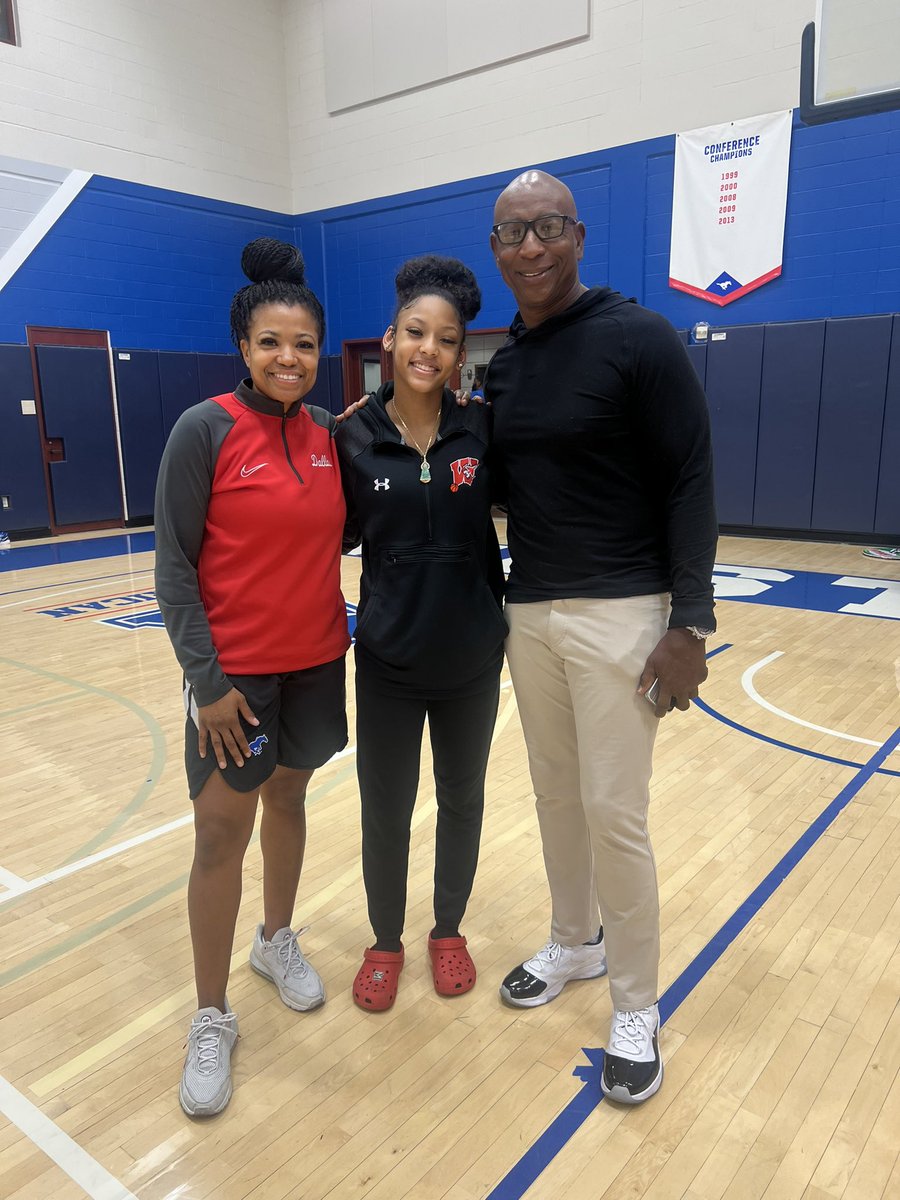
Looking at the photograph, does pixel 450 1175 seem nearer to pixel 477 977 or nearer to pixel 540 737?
pixel 477 977

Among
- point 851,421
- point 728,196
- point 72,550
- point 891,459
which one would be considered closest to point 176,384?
point 72,550

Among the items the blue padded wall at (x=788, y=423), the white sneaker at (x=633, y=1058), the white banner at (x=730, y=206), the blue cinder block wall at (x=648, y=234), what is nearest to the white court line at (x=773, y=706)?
the white sneaker at (x=633, y=1058)

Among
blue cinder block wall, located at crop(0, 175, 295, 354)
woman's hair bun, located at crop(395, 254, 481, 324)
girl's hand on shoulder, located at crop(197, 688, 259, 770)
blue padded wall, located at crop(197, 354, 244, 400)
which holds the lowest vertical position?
girl's hand on shoulder, located at crop(197, 688, 259, 770)

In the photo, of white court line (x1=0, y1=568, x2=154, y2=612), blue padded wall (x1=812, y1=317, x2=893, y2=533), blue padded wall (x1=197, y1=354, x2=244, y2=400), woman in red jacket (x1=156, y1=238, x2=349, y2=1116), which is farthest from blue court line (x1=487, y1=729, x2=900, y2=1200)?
blue padded wall (x1=197, y1=354, x2=244, y2=400)

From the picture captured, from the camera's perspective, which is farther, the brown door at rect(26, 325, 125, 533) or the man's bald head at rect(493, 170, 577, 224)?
the brown door at rect(26, 325, 125, 533)

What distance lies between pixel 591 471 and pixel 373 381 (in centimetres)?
1164

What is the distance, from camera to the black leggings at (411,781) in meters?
1.86

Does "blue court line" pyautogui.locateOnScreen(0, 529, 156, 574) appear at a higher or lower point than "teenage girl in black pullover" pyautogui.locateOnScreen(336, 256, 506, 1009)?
lower

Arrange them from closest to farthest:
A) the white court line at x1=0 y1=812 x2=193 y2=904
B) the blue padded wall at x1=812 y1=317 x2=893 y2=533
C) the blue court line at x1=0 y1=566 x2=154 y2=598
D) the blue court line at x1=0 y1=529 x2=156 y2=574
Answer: the white court line at x1=0 y1=812 x2=193 y2=904, the blue court line at x1=0 y1=566 x2=154 y2=598, the blue padded wall at x1=812 y1=317 x2=893 y2=533, the blue court line at x1=0 y1=529 x2=156 y2=574

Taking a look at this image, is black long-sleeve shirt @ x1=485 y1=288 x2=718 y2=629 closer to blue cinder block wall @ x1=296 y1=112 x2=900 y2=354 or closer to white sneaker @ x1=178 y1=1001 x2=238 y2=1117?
white sneaker @ x1=178 y1=1001 x2=238 y2=1117

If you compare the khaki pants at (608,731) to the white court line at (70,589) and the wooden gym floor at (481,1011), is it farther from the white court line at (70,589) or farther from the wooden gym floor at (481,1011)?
the white court line at (70,589)

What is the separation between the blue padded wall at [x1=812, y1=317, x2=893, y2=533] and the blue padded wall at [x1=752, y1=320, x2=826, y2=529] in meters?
0.09

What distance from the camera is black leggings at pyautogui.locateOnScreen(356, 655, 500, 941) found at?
1.86 meters

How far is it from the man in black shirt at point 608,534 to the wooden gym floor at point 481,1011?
21cm
